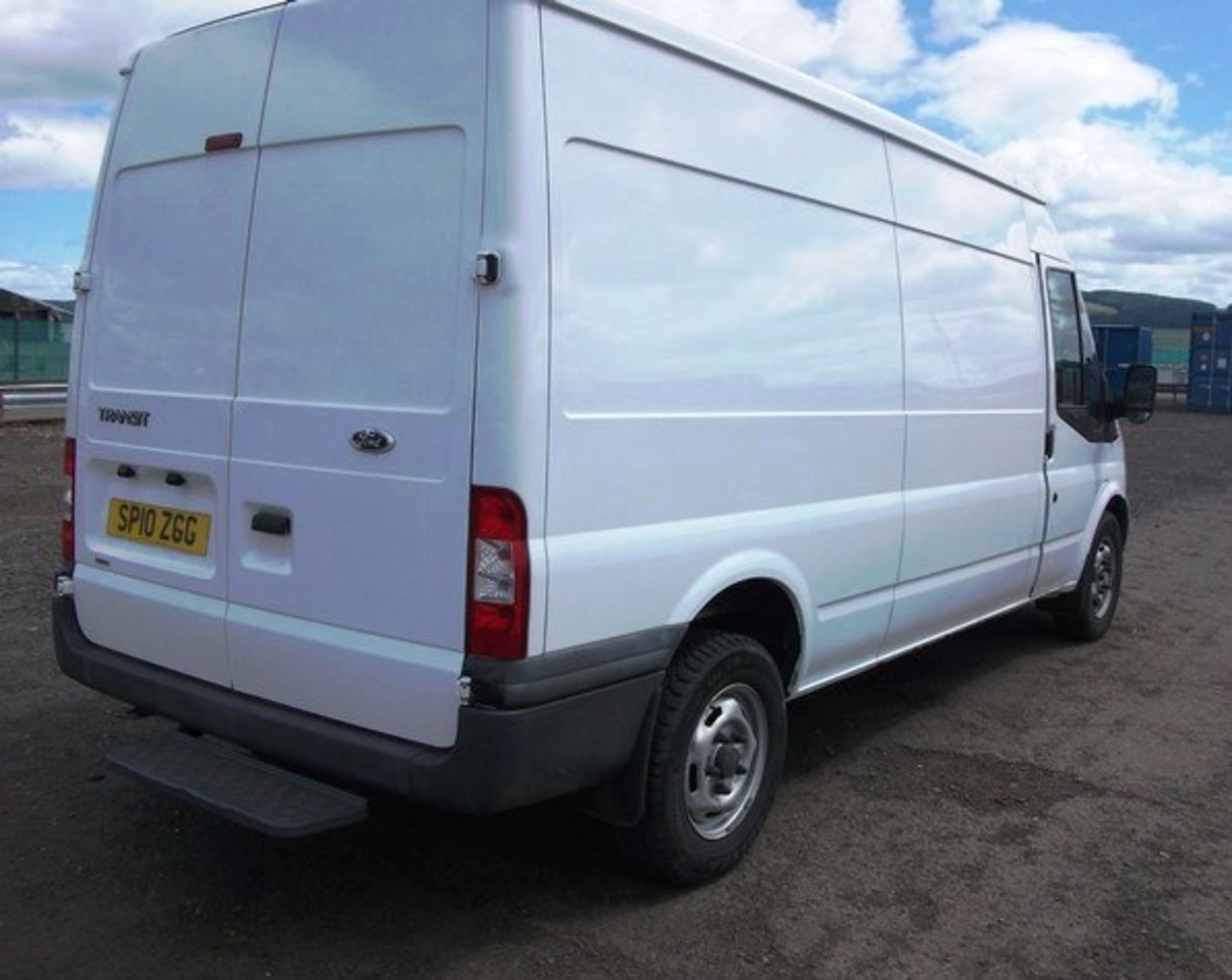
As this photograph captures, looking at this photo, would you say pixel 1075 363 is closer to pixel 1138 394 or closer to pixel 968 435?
pixel 1138 394

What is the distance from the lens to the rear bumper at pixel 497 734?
2984mm

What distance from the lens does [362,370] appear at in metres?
3.20

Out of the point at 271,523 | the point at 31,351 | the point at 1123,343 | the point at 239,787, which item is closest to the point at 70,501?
the point at 271,523

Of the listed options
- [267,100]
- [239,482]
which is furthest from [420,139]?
[239,482]

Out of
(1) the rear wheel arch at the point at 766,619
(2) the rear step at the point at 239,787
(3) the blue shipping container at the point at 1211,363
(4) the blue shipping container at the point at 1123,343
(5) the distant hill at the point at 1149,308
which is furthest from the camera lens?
(5) the distant hill at the point at 1149,308

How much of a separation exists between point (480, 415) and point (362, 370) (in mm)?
448

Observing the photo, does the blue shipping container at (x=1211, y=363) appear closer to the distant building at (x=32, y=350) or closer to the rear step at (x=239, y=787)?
the distant building at (x=32, y=350)

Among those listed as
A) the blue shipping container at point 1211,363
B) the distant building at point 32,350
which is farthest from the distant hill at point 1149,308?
the distant building at point 32,350

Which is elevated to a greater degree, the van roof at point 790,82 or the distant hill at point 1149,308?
the distant hill at point 1149,308

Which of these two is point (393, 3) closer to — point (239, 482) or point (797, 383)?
point (239, 482)

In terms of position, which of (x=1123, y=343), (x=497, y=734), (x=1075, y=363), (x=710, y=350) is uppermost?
(x=1123, y=343)

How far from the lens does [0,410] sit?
1844 centimetres

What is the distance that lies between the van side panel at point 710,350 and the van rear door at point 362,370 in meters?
0.27

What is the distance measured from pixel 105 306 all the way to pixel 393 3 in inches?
61.1
